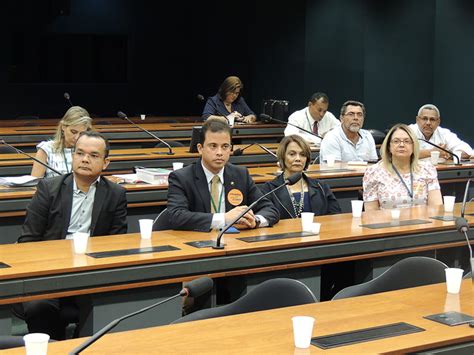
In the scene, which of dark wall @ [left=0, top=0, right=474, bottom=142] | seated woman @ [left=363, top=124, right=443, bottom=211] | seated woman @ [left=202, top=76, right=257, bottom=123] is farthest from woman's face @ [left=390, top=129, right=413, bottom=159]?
dark wall @ [left=0, top=0, right=474, bottom=142]

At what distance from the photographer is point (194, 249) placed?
14.2ft

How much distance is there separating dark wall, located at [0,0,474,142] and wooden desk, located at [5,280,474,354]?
29.3ft

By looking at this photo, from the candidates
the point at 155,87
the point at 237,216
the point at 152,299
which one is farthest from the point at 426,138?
the point at 155,87

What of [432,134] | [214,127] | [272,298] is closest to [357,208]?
[214,127]

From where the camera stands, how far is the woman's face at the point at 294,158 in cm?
578

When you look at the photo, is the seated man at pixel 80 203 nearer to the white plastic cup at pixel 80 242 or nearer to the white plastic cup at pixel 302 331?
the white plastic cup at pixel 80 242

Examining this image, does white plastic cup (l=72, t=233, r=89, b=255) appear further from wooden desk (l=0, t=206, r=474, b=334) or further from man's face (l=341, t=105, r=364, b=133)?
man's face (l=341, t=105, r=364, b=133)

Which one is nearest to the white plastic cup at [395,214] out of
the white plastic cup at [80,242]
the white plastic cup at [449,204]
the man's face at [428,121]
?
the white plastic cup at [449,204]

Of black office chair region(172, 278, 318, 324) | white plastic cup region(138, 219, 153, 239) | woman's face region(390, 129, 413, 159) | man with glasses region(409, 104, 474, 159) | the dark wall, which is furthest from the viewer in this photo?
the dark wall

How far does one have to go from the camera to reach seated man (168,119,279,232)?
16.4 feet

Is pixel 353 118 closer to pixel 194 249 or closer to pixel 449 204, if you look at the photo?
pixel 449 204

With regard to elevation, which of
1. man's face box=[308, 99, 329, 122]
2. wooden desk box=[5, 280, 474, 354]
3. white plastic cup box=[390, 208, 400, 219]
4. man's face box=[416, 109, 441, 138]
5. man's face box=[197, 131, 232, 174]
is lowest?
wooden desk box=[5, 280, 474, 354]

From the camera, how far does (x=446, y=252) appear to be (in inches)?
206

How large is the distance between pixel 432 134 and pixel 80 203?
4.66 metres
